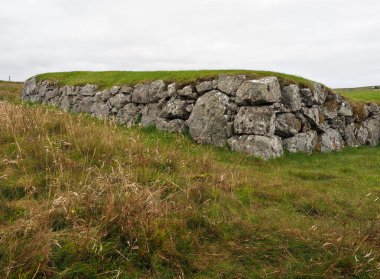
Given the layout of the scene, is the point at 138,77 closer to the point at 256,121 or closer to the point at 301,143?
the point at 256,121

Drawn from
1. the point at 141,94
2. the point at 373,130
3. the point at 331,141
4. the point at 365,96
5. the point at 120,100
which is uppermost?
the point at 141,94

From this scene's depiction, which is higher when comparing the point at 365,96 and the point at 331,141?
the point at 365,96

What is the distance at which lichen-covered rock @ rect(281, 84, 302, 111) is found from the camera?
38.3 feet

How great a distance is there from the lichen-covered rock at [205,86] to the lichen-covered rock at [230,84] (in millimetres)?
226

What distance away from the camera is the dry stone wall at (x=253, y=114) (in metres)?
10.9

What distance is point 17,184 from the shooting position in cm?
518

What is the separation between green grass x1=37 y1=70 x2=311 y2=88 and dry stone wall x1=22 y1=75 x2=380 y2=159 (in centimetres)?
35

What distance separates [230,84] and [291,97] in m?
1.96

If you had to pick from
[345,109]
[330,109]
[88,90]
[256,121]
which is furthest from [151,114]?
[345,109]

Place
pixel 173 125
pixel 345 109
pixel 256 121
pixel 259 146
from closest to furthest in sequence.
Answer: pixel 259 146
pixel 256 121
pixel 173 125
pixel 345 109

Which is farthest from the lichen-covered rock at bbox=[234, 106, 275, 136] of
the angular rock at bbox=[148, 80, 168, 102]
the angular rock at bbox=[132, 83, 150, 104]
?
the angular rock at bbox=[132, 83, 150, 104]

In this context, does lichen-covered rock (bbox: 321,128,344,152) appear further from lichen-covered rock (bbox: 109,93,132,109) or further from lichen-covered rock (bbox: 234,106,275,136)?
lichen-covered rock (bbox: 109,93,132,109)

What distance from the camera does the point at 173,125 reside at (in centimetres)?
1217

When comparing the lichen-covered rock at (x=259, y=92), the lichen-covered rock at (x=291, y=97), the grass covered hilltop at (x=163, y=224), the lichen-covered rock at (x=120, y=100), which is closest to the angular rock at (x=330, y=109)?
the lichen-covered rock at (x=291, y=97)
